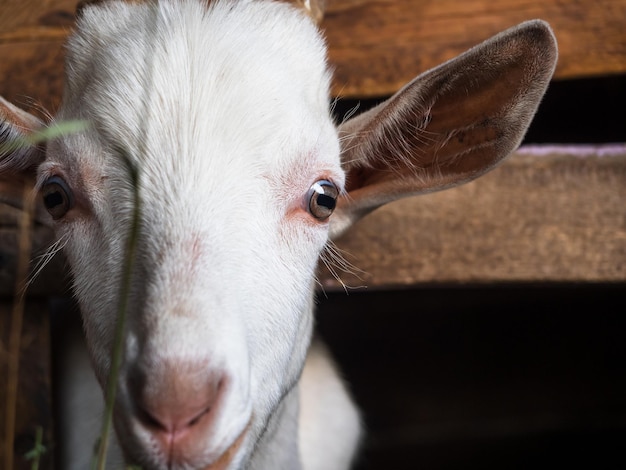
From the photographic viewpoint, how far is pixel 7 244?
→ 8.40 feet

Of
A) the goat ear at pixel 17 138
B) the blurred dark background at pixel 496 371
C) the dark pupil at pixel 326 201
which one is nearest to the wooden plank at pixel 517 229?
the dark pupil at pixel 326 201

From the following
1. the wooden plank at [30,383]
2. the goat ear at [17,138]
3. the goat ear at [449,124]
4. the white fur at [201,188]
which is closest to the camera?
the white fur at [201,188]

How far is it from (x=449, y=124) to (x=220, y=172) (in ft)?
2.39

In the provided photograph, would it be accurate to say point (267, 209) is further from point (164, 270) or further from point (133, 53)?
point (133, 53)

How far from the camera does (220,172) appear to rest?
1.69m

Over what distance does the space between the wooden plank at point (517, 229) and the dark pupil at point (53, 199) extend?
109 cm

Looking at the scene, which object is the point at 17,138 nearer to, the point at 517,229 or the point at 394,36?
the point at 394,36

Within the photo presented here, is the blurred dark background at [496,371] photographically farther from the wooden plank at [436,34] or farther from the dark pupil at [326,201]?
the dark pupil at [326,201]

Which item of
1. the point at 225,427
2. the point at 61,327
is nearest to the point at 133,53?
the point at 225,427

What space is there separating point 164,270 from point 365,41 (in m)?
1.54

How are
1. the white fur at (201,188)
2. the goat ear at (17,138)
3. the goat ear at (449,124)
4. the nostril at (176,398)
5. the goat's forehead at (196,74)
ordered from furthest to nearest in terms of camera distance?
1. the goat ear at (17,138)
2. the goat ear at (449,124)
3. the goat's forehead at (196,74)
4. the white fur at (201,188)
5. the nostril at (176,398)

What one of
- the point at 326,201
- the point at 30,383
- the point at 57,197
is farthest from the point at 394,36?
the point at 30,383

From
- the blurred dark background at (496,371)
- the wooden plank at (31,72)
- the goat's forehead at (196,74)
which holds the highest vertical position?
the goat's forehead at (196,74)

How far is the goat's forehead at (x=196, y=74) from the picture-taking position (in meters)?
1.75
